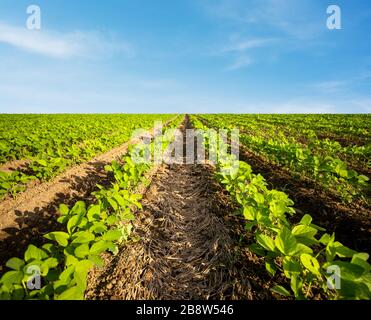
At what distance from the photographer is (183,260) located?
2812 mm

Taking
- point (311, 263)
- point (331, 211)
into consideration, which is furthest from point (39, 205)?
point (331, 211)

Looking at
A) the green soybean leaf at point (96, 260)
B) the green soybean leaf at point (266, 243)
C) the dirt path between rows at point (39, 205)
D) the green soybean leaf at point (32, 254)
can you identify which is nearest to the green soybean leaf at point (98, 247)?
the green soybean leaf at point (96, 260)

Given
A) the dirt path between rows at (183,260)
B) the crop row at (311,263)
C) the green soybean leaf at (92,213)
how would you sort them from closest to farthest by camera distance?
the crop row at (311,263), the green soybean leaf at (92,213), the dirt path between rows at (183,260)

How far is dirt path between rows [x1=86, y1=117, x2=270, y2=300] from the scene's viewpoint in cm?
228

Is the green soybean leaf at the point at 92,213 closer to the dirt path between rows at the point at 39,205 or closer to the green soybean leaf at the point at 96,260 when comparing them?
the green soybean leaf at the point at 96,260

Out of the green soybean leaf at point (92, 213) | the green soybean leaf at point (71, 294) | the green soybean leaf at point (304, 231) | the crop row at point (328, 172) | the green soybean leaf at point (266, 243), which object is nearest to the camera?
the green soybean leaf at point (71, 294)

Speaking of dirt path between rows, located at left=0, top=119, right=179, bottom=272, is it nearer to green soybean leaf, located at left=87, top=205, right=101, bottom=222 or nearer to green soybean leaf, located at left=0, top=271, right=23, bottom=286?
green soybean leaf, located at left=87, top=205, right=101, bottom=222

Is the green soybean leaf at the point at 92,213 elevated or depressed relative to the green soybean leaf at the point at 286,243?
elevated

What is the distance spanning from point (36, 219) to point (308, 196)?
4919mm

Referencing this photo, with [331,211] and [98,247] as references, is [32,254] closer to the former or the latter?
[98,247]

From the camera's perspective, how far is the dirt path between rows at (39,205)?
11.0 ft

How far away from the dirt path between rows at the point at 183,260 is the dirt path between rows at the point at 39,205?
1.51 metres

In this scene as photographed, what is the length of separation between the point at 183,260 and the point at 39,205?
3.24m

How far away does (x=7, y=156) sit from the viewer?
7359 millimetres
